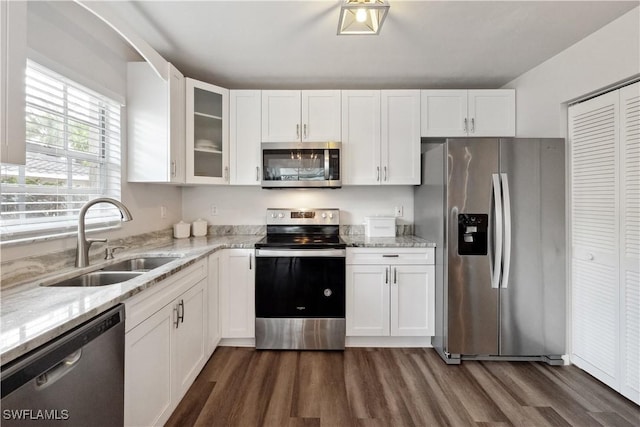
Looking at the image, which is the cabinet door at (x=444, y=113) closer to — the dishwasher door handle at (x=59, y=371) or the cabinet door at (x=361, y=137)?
the cabinet door at (x=361, y=137)

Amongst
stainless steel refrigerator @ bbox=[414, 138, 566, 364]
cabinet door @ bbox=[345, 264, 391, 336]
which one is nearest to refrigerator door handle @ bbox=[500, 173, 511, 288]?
stainless steel refrigerator @ bbox=[414, 138, 566, 364]

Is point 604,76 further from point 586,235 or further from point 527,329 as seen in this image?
point 527,329

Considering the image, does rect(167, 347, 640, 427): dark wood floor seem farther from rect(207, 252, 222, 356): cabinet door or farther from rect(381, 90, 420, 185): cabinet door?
rect(381, 90, 420, 185): cabinet door

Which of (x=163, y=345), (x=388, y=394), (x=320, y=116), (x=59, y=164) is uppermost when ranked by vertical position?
(x=320, y=116)

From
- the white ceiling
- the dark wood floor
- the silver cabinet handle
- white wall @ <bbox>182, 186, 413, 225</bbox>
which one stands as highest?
the white ceiling

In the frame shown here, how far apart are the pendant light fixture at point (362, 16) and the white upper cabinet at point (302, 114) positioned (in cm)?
97

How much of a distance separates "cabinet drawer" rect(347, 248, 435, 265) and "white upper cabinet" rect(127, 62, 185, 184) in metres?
1.63

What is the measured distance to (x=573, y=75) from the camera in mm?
2088

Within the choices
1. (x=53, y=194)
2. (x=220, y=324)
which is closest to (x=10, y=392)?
(x=53, y=194)

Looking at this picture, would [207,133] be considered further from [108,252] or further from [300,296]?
[300,296]

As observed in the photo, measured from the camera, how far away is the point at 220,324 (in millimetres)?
2410

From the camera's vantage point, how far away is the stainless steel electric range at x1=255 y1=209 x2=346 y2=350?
7.80 ft

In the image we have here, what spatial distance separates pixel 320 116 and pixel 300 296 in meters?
1.65

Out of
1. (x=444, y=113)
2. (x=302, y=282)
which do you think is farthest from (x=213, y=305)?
(x=444, y=113)
